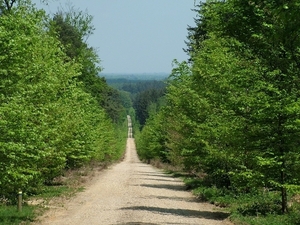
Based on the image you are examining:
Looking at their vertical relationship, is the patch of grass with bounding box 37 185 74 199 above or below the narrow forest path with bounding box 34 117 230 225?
below

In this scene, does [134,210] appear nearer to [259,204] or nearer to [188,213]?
[188,213]

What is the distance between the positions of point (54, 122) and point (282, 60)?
9.50 metres

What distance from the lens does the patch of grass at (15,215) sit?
52.0 ft

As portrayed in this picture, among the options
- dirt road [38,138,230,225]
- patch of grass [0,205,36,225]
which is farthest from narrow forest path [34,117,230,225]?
patch of grass [0,205,36,225]

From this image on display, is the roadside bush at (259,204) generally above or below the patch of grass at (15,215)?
above

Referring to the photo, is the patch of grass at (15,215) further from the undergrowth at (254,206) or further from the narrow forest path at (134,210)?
the undergrowth at (254,206)

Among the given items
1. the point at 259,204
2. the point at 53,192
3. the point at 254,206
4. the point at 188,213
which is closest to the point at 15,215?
the point at 188,213

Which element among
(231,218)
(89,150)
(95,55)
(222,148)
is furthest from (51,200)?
(95,55)

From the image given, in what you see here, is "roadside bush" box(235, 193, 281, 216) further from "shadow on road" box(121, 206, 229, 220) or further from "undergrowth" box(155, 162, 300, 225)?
"shadow on road" box(121, 206, 229, 220)

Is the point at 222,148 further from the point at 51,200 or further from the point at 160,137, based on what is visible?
the point at 160,137

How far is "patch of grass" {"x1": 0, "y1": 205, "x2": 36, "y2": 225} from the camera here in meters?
15.8

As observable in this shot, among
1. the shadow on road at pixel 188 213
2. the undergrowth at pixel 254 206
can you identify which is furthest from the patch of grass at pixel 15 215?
the undergrowth at pixel 254 206

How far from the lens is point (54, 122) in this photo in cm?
1927

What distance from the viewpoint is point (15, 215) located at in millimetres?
16812
